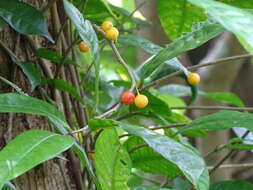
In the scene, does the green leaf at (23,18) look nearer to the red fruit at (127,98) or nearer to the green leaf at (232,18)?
the red fruit at (127,98)

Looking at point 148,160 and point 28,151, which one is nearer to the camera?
point 28,151

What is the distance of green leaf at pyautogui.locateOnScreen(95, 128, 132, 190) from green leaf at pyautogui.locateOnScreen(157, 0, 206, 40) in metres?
0.43

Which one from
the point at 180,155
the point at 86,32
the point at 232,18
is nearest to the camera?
the point at 232,18

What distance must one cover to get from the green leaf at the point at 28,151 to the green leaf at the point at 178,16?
51 centimetres

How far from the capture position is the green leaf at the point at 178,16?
1.02 metres

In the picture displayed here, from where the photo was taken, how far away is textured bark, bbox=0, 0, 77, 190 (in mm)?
824

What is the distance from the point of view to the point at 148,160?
920 millimetres

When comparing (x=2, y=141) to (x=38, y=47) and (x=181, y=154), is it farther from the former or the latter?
(x=181, y=154)

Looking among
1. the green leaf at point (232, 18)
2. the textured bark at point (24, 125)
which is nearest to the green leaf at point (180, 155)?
the green leaf at point (232, 18)

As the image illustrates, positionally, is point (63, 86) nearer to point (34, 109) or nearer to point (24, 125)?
point (24, 125)

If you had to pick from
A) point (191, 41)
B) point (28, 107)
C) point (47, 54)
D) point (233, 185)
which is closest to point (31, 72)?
point (47, 54)

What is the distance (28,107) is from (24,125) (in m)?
0.20

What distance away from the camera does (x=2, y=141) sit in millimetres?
823

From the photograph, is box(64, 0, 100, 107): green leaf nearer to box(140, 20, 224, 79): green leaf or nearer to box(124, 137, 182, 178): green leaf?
box(140, 20, 224, 79): green leaf
